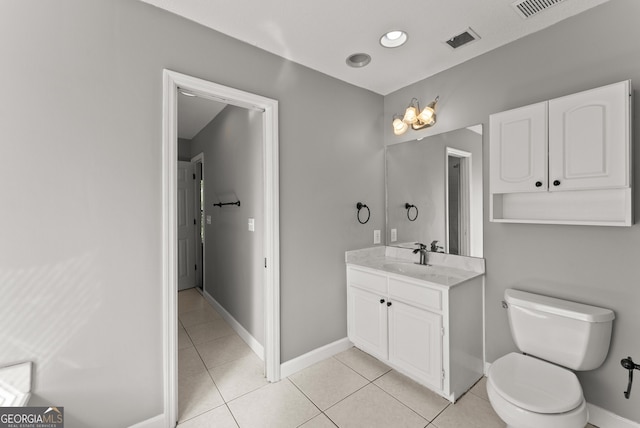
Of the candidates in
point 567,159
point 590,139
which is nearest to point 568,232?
point 567,159

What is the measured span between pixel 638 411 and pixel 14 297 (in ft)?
10.7

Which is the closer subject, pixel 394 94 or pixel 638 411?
pixel 638 411

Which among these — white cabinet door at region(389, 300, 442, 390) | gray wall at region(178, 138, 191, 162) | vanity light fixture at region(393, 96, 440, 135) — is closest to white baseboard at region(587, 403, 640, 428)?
white cabinet door at region(389, 300, 442, 390)

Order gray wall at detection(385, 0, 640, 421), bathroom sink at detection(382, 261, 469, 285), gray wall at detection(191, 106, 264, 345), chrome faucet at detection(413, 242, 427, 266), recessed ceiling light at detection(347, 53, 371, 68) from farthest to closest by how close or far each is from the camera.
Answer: gray wall at detection(191, 106, 264, 345)
chrome faucet at detection(413, 242, 427, 266)
recessed ceiling light at detection(347, 53, 371, 68)
bathroom sink at detection(382, 261, 469, 285)
gray wall at detection(385, 0, 640, 421)

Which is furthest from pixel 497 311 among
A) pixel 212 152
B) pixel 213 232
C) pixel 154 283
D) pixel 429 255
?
pixel 212 152

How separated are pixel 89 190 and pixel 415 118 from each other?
240 centimetres

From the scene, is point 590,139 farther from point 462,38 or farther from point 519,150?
point 462,38

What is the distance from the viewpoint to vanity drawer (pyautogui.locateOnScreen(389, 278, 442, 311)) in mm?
1856

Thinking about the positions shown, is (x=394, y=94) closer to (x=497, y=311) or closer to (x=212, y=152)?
(x=497, y=311)

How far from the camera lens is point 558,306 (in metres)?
1.63

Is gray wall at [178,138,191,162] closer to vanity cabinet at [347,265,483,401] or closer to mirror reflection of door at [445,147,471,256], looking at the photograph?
vanity cabinet at [347,265,483,401]

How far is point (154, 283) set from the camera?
5.34 ft

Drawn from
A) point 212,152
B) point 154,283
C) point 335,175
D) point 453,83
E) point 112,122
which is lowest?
point 154,283

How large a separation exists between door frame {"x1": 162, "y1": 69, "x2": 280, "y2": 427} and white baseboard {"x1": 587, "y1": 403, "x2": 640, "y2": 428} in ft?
6.60
